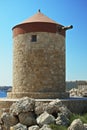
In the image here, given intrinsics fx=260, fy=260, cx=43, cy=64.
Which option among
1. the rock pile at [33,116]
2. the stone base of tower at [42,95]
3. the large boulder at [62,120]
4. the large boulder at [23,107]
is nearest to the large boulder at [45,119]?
the rock pile at [33,116]

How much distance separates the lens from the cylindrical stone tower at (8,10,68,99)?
12328 mm

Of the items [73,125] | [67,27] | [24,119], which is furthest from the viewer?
[67,27]

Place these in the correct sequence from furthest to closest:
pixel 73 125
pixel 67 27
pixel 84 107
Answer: pixel 67 27, pixel 84 107, pixel 73 125

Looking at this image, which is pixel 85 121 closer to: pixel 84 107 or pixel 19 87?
pixel 84 107

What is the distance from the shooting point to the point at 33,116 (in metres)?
9.31

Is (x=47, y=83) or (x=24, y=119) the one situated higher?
(x=47, y=83)

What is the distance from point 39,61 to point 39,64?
14 cm

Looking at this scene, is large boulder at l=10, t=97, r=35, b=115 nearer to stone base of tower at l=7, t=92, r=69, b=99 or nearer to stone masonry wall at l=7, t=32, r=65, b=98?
stone base of tower at l=7, t=92, r=69, b=99

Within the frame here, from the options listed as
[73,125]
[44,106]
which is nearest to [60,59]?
[44,106]

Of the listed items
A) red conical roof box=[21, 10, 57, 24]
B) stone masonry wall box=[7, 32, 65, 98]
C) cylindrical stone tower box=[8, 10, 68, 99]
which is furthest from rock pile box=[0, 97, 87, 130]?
red conical roof box=[21, 10, 57, 24]

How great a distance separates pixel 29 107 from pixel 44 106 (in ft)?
1.79

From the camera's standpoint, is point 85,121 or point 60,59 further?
point 60,59

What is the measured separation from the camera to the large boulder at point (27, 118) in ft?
29.9

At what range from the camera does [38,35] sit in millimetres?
12516
